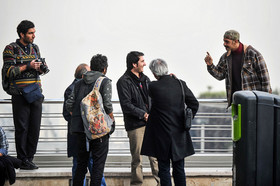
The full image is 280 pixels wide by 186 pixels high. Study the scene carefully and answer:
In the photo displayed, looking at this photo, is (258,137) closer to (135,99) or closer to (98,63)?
(98,63)

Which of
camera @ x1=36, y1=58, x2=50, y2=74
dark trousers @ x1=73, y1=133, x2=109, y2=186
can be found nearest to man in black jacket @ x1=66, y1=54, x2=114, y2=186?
dark trousers @ x1=73, y1=133, x2=109, y2=186

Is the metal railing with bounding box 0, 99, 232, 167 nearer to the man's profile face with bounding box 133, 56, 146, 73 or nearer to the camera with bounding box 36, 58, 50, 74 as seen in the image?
the camera with bounding box 36, 58, 50, 74

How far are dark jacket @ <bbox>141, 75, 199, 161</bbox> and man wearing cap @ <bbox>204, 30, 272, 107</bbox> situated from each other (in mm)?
1174

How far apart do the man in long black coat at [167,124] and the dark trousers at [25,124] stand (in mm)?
2013

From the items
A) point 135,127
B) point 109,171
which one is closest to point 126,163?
point 109,171

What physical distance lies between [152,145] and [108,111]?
63 centimetres

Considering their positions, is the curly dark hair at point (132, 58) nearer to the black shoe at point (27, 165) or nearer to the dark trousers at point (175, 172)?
the dark trousers at point (175, 172)

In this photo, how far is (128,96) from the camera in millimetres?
6223

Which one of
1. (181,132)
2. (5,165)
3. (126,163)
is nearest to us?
(181,132)

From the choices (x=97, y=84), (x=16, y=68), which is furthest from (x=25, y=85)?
(x=97, y=84)

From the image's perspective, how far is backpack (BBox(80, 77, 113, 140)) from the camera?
17.5 ft

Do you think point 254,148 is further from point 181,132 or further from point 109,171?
point 109,171

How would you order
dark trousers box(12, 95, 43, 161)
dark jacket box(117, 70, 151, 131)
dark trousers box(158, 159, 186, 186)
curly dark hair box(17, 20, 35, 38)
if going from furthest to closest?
dark trousers box(12, 95, 43, 161)
curly dark hair box(17, 20, 35, 38)
dark jacket box(117, 70, 151, 131)
dark trousers box(158, 159, 186, 186)

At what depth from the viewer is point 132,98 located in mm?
6273
